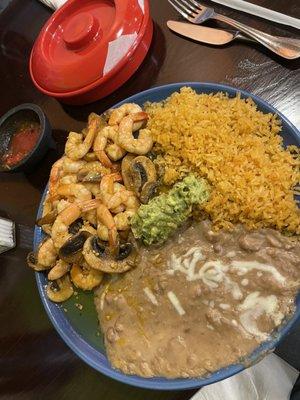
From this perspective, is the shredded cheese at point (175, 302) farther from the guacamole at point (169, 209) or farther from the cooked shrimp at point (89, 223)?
the cooked shrimp at point (89, 223)

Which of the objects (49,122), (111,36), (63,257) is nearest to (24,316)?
(63,257)

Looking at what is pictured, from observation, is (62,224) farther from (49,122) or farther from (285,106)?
(285,106)

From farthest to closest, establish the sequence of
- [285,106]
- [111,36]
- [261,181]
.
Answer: [111,36] → [285,106] → [261,181]

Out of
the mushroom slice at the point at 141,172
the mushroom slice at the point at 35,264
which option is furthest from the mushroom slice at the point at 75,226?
the mushroom slice at the point at 141,172

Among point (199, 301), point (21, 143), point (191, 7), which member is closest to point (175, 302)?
point (199, 301)

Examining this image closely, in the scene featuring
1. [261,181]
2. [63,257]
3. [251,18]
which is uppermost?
[251,18]

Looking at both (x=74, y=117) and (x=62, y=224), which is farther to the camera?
(x=74, y=117)

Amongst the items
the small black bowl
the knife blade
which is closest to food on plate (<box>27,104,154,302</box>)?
the small black bowl

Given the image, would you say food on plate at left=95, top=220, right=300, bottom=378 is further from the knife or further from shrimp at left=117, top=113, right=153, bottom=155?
the knife
